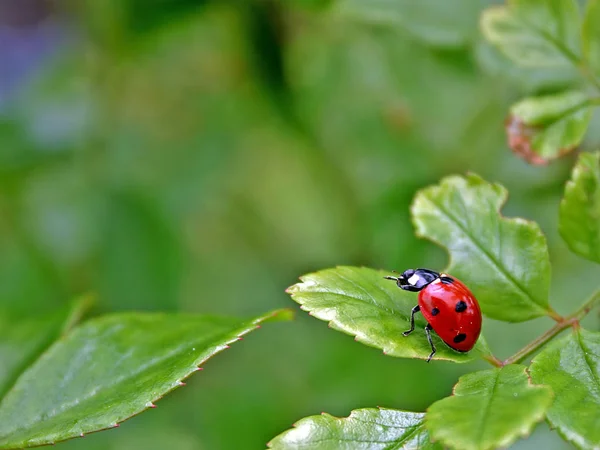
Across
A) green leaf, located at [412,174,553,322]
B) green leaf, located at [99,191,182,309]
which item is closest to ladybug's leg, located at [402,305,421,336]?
green leaf, located at [412,174,553,322]

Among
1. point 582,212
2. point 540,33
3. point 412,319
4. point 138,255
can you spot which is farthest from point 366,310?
point 138,255

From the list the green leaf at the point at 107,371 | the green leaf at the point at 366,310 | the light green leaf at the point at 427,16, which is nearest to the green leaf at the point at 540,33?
the light green leaf at the point at 427,16

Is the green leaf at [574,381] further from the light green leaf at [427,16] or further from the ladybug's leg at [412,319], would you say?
the light green leaf at [427,16]

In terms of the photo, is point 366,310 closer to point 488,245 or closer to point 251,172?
point 488,245

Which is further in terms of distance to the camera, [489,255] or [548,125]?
[548,125]

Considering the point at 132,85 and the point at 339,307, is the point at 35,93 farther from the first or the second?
the point at 339,307

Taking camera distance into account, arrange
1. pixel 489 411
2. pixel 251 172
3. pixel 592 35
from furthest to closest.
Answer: pixel 251 172 < pixel 592 35 < pixel 489 411

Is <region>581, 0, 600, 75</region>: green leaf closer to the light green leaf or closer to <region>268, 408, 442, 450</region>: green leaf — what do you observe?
the light green leaf
